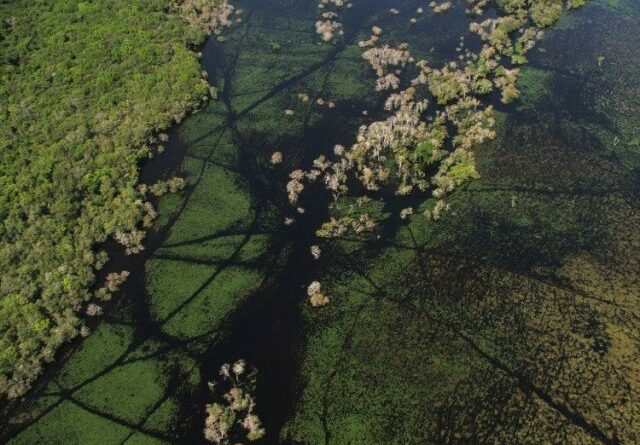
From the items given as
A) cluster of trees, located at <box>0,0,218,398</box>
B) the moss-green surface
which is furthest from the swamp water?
cluster of trees, located at <box>0,0,218,398</box>

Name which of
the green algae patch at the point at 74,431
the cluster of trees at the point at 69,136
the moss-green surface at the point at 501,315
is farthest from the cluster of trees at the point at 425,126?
the green algae patch at the point at 74,431

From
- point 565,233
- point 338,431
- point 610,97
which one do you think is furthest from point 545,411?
point 610,97

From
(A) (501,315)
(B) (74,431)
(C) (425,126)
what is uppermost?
(C) (425,126)

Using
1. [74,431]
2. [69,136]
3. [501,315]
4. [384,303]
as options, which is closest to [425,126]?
[384,303]

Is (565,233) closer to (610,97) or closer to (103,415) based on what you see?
(610,97)

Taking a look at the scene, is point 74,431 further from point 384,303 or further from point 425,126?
point 425,126

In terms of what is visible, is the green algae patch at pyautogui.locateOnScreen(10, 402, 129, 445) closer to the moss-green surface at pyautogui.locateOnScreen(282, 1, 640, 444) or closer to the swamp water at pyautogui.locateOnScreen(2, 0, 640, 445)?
the swamp water at pyautogui.locateOnScreen(2, 0, 640, 445)
